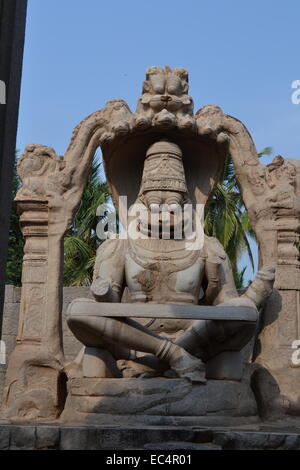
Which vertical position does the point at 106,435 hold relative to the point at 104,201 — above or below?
below

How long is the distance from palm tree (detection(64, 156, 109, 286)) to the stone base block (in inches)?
439

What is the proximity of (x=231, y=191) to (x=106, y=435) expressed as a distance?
44.3 ft

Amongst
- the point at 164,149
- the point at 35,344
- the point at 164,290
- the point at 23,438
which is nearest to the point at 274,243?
the point at 164,290

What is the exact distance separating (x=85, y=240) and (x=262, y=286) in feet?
40.6

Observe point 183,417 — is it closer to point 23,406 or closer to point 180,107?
point 23,406

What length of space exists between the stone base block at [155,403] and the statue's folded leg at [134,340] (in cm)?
13

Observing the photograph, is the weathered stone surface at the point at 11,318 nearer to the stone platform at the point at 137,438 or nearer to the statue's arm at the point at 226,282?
the statue's arm at the point at 226,282

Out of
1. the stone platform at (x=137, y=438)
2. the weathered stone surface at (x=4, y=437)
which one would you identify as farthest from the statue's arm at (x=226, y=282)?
the weathered stone surface at (x=4, y=437)

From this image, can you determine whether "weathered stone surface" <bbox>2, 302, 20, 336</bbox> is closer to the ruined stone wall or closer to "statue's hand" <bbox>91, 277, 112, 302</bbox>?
the ruined stone wall

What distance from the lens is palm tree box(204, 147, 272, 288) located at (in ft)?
54.6

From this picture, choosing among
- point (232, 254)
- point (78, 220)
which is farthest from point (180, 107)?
point (78, 220)

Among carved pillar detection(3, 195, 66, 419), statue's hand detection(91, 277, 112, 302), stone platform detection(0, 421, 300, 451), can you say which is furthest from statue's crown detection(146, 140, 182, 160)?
stone platform detection(0, 421, 300, 451)
